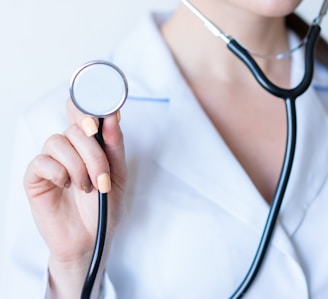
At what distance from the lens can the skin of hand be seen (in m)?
0.73

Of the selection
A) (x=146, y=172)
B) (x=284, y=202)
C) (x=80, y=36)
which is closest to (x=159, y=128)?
(x=146, y=172)

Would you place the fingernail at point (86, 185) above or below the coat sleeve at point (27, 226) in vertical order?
above

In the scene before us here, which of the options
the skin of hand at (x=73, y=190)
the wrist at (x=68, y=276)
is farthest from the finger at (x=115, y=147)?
the wrist at (x=68, y=276)

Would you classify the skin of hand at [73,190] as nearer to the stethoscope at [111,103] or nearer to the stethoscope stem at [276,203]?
the stethoscope at [111,103]

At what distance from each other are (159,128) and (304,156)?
8.3 inches

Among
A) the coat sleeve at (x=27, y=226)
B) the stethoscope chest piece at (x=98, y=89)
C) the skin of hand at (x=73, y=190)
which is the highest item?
the stethoscope chest piece at (x=98, y=89)

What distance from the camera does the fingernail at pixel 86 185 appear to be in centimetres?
73

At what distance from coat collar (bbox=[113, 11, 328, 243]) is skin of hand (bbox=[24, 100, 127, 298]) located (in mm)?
142

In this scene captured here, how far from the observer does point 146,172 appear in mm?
916

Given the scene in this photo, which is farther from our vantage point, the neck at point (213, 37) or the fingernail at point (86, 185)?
the neck at point (213, 37)

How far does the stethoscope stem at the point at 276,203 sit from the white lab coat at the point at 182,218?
0.08ft

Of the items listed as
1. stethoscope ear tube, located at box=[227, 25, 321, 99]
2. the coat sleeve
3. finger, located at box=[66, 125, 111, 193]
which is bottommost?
the coat sleeve

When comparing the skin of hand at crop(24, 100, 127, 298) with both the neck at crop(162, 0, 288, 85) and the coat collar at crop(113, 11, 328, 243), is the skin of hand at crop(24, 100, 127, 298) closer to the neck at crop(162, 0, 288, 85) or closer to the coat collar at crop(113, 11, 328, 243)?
the coat collar at crop(113, 11, 328, 243)

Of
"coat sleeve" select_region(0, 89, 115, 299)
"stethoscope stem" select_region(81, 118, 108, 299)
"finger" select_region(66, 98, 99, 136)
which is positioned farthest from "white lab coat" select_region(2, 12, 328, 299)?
"finger" select_region(66, 98, 99, 136)
